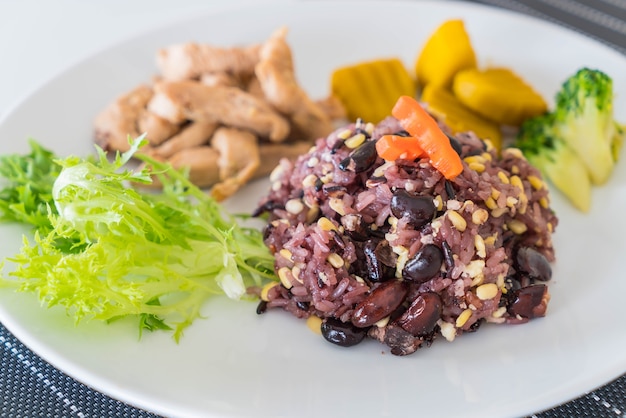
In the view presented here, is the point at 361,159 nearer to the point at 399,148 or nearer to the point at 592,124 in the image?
the point at 399,148

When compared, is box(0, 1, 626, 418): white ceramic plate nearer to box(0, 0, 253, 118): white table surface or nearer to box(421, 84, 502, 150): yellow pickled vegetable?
box(421, 84, 502, 150): yellow pickled vegetable

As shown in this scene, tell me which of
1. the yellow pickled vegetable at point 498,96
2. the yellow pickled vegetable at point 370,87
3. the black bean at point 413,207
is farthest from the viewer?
the yellow pickled vegetable at point 370,87

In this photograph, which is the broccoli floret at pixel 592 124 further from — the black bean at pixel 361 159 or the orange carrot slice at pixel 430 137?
the black bean at pixel 361 159

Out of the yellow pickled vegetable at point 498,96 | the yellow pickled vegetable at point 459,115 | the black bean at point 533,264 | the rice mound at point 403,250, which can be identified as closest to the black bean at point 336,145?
the rice mound at point 403,250

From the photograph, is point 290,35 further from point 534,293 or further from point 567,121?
point 534,293

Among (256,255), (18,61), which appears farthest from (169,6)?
(256,255)

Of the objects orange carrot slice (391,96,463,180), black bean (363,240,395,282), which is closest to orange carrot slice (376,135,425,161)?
orange carrot slice (391,96,463,180)

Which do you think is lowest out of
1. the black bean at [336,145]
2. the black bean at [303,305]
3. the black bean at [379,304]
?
the black bean at [303,305]
